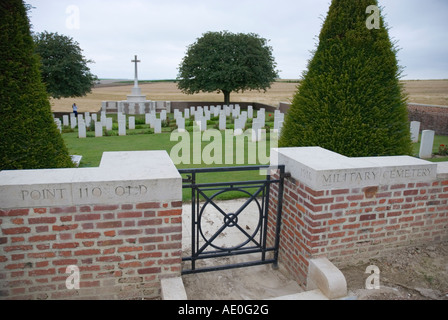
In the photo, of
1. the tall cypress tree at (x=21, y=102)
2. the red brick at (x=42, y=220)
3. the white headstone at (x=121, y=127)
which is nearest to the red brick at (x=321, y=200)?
the red brick at (x=42, y=220)

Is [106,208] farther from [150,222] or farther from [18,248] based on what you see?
[18,248]

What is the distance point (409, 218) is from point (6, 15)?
215 inches

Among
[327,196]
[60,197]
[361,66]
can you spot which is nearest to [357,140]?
[361,66]

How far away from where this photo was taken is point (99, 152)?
10805 mm

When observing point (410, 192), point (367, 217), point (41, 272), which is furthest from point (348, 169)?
point (41, 272)

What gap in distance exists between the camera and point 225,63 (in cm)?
2928

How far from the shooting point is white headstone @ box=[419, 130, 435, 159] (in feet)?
34.4

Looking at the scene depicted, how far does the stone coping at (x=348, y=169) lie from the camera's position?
10.4 feet

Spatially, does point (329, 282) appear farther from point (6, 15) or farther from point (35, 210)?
point (6, 15)

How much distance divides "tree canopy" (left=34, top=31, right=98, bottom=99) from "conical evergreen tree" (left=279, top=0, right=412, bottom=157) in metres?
24.1

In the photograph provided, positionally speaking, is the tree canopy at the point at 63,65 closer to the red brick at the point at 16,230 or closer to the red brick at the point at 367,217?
the red brick at the point at 16,230

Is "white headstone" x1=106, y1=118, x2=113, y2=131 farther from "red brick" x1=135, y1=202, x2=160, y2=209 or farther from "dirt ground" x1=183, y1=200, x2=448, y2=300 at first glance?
"red brick" x1=135, y1=202, x2=160, y2=209

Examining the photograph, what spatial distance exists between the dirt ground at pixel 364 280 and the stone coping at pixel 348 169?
2.89ft
